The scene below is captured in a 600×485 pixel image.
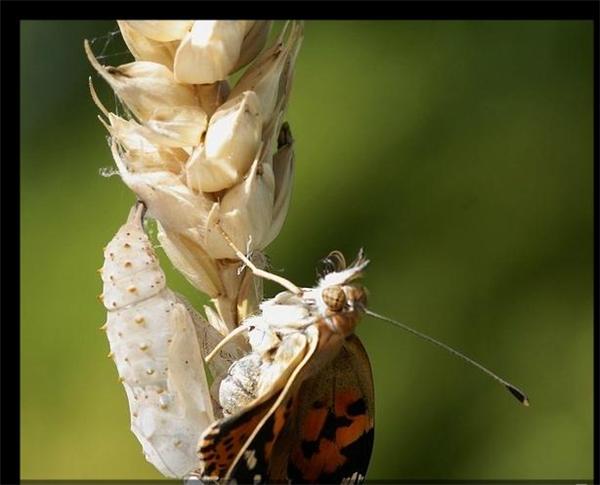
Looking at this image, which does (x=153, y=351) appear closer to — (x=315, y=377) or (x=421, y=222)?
(x=315, y=377)

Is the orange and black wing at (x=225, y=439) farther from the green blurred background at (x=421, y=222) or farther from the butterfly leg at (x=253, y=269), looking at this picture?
the green blurred background at (x=421, y=222)

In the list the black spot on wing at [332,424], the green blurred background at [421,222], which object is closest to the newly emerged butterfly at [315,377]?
the black spot on wing at [332,424]

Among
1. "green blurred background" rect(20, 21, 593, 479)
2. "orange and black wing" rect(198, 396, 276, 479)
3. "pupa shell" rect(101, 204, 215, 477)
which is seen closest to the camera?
"orange and black wing" rect(198, 396, 276, 479)

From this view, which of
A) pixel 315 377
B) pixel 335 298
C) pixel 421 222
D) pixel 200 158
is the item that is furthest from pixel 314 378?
pixel 421 222

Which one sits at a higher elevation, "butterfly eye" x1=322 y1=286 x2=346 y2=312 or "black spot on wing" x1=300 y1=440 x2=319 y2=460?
"butterfly eye" x1=322 y1=286 x2=346 y2=312

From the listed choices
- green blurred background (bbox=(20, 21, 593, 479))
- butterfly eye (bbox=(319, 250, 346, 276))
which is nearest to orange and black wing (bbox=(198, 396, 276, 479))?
butterfly eye (bbox=(319, 250, 346, 276))

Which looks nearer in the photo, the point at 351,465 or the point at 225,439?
the point at 225,439

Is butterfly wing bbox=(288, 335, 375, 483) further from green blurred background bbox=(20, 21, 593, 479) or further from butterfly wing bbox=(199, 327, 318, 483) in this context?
green blurred background bbox=(20, 21, 593, 479)
